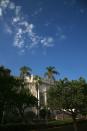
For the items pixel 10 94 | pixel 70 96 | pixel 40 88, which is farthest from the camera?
pixel 40 88

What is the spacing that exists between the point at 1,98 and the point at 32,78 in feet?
134

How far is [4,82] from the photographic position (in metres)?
43.8

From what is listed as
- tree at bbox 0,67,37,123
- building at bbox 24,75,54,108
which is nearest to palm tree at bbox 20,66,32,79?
building at bbox 24,75,54,108

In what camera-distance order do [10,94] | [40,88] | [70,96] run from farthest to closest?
[40,88], [70,96], [10,94]

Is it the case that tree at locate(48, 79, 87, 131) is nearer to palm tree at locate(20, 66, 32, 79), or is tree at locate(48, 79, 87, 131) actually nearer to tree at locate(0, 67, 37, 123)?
tree at locate(0, 67, 37, 123)

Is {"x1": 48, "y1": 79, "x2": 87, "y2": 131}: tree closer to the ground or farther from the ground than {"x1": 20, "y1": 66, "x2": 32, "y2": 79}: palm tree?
closer to the ground

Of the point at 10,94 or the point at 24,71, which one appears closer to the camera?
the point at 10,94

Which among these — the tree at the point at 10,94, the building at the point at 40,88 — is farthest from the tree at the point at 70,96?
the building at the point at 40,88

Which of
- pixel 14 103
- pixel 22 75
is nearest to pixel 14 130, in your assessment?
pixel 14 103

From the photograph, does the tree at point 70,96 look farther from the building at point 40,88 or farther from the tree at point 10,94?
the building at point 40,88

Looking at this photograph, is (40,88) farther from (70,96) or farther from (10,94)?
(10,94)

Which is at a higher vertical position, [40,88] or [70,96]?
[40,88]

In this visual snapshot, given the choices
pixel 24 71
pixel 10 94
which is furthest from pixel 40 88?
pixel 10 94

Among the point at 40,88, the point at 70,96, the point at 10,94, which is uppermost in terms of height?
the point at 40,88
